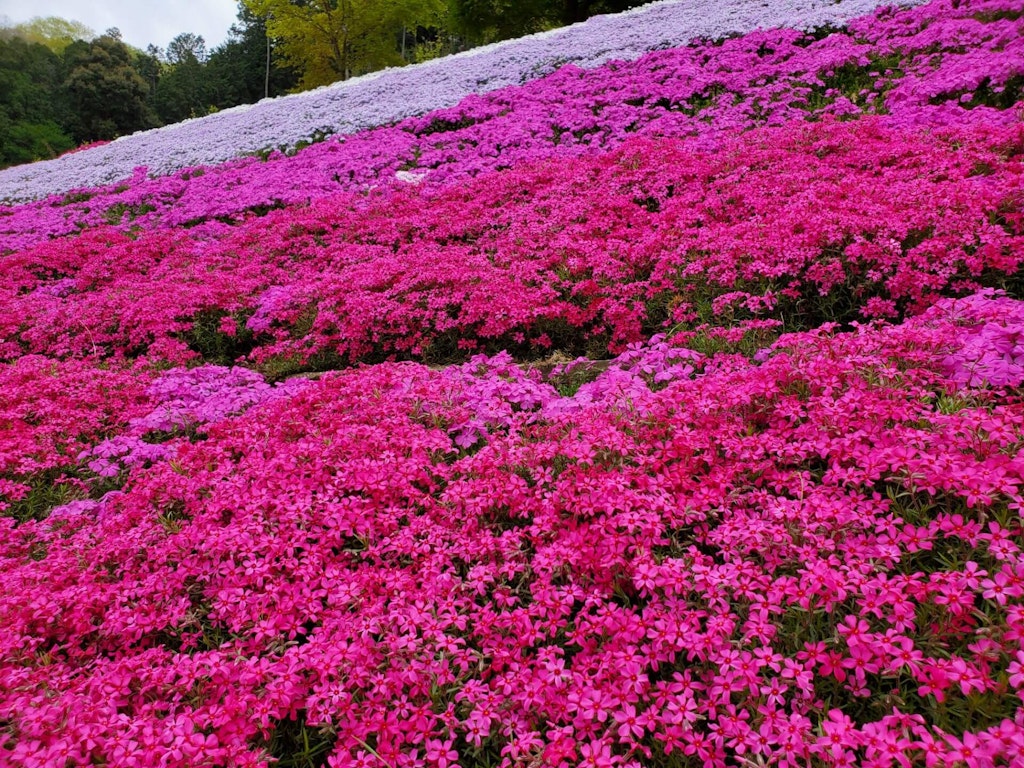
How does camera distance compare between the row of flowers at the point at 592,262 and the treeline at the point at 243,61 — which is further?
the treeline at the point at 243,61

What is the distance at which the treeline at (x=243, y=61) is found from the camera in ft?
135

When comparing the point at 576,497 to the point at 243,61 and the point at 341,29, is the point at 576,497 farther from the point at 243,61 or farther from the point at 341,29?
the point at 243,61

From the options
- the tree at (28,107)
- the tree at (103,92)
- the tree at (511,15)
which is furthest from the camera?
the tree at (103,92)

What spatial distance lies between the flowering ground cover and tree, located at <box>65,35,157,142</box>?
210 ft

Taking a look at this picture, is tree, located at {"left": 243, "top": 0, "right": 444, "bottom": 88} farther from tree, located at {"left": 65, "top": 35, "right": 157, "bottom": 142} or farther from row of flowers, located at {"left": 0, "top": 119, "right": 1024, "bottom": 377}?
row of flowers, located at {"left": 0, "top": 119, "right": 1024, "bottom": 377}

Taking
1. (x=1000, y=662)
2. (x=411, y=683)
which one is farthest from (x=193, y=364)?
(x=1000, y=662)

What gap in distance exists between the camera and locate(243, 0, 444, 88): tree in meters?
42.8

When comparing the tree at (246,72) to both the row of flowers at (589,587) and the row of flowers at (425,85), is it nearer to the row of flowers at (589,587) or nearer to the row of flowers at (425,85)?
the row of flowers at (425,85)

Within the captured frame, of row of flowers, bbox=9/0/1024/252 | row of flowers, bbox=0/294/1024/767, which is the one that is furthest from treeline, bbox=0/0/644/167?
row of flowers, bbox=0/294/1024/767

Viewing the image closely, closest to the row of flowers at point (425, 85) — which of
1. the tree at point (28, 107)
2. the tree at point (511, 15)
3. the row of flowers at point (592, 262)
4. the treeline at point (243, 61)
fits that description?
the row of flowers at point (592, 262)

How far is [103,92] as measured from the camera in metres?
57.9

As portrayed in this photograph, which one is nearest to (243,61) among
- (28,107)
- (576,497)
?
(28,107)

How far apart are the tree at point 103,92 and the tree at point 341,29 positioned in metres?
20.5

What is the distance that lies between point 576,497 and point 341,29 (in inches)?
2012
